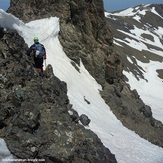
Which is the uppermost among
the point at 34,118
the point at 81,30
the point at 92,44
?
Answer: the point at 34,118

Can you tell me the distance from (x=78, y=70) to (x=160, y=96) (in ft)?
133

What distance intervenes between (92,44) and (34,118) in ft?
71.3

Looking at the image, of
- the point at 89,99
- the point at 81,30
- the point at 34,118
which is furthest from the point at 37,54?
the point at 81,30

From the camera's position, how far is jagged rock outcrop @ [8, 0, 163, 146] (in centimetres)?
3356

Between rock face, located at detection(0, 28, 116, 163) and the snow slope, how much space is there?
241cm

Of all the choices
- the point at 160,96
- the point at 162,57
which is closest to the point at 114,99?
the point at 160,96

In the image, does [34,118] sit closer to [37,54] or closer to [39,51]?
[37,54]

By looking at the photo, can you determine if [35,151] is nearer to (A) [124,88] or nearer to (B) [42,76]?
(B) [42,76]

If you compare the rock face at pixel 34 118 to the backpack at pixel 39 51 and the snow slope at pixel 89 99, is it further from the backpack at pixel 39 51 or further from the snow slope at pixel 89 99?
the snow slope at pixel 89 99

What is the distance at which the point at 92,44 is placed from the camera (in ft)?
120

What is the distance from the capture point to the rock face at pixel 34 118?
50.0 ft

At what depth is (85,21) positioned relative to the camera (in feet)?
121

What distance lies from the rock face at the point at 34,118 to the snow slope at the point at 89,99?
2.41 m

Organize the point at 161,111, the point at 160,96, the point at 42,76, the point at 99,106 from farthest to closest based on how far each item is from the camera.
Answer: the point at 160,96, the point at 161,111, the point at 99,106, the point at 42,76
